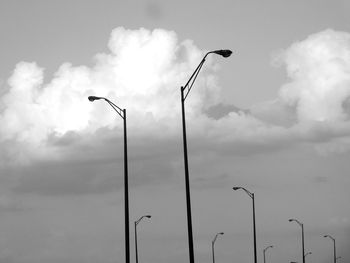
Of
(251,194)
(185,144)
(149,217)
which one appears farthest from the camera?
(149,217)

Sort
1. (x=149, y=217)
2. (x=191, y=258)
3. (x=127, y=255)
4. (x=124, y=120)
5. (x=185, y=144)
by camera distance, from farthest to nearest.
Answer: (x=149, y=217) < (x=124, y=120) < (x=127, y=255) < (x=185, y=144) < (x=191, y=258)

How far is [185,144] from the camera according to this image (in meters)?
33.6

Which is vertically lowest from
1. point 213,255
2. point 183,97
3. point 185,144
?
point 213,255

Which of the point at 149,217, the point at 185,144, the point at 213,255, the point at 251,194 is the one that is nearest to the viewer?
the point at 185,144

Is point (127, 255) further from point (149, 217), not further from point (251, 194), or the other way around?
point (149, 217)

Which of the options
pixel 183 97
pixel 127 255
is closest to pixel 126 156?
pixel 127 255

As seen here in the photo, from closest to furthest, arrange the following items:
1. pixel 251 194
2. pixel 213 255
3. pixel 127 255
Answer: pixel 127 255, pixel 251 194, pixel 213 255

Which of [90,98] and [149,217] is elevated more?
[90,98]

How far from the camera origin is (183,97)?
34500 millimetres

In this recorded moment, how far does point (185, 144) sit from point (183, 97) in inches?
91.9

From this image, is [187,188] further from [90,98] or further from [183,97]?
[90,98]

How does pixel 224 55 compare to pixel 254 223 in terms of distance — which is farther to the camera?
pixel 254 223

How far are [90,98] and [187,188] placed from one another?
11.8 meters

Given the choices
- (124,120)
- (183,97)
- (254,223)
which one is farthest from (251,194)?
(183,97)
